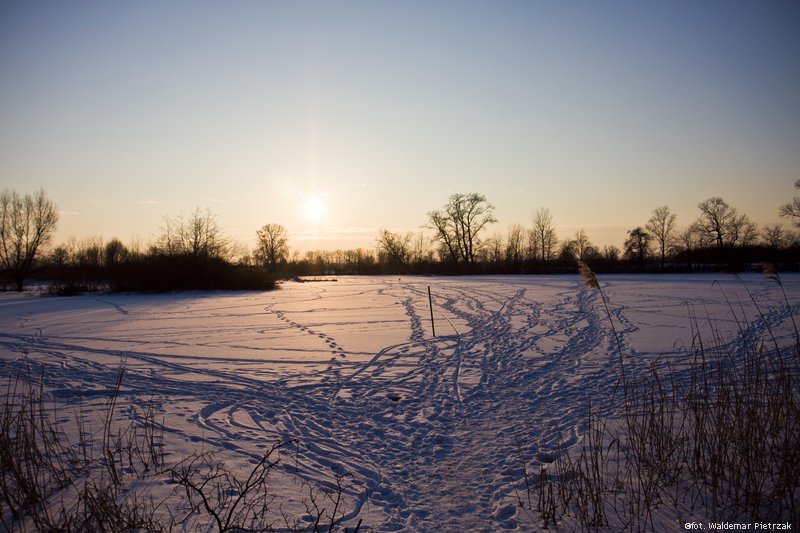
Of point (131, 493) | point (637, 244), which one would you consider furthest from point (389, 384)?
point (637, 244)

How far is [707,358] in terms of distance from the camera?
26.1ft

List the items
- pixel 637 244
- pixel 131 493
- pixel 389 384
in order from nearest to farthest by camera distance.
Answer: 1. pixel 131 493
2. pixel 389 384
3. pixel 637 244

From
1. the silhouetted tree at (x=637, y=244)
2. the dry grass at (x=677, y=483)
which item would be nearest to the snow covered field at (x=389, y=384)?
the dry grass at (x=677, y=483)

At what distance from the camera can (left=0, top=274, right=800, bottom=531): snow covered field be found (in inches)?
165

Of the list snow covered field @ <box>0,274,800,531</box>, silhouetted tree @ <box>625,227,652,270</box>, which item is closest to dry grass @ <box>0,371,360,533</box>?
snow covered field @ <box>0,274,800,531</box>

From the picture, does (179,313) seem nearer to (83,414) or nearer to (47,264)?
(83,414)

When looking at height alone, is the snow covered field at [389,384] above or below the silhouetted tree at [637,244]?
below

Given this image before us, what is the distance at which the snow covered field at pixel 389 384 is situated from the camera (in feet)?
13.7

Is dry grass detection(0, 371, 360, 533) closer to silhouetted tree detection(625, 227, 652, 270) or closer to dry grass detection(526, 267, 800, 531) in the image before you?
dry grass detection(526, 267, 800, 531)

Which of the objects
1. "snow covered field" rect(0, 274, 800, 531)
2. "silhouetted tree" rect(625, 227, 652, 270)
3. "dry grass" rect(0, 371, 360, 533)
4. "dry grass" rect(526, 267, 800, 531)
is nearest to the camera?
"dry grass" rect(0, 371, 360, 533)

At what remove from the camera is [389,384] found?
7.44 meters

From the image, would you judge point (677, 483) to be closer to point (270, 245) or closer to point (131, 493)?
point (131, 493)

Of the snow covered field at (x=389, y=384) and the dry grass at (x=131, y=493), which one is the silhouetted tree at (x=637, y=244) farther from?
the dry grass at (x=131, y=493)

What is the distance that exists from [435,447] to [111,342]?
11123mm
